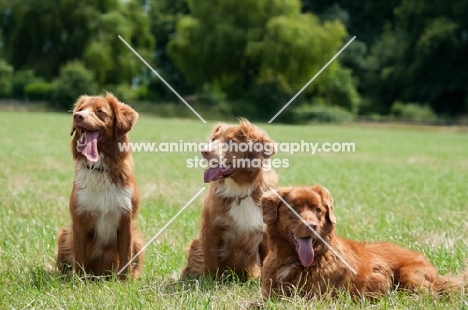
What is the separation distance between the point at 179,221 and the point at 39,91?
50966mm

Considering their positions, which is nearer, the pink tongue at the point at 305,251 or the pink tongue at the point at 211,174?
the pink tongue at the point at 305,251

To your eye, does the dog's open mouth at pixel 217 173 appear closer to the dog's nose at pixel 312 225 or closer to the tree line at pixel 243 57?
the dog's nose at pixel 312 225

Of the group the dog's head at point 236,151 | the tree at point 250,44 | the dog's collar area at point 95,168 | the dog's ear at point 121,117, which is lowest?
the dog's collar area at point 95,168

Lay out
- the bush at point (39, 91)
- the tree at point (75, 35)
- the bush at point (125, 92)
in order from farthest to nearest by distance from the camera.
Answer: the tree at point (75, 35), the bush at point (39, 91), the bush at point (125, 92)

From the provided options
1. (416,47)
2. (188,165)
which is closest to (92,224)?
(188,165)

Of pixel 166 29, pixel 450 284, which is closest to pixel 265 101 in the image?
pixel 166 29

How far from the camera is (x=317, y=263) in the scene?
489cm

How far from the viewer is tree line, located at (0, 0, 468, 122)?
178 feet

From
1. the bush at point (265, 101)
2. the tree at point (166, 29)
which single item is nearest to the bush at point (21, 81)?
the tree at point (166, 29)

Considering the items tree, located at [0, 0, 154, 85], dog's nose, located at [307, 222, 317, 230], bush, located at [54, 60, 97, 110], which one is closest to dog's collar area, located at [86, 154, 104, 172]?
dog's nose, located at [307, 222, 317, 230]

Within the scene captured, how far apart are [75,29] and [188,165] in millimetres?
47902

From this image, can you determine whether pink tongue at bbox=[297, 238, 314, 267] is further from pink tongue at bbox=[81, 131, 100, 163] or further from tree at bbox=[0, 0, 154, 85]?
tree at bbox=[0, 0, 154, 85]

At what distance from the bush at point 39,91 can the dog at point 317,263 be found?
2111 inches

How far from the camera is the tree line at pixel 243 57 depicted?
54.3 m
